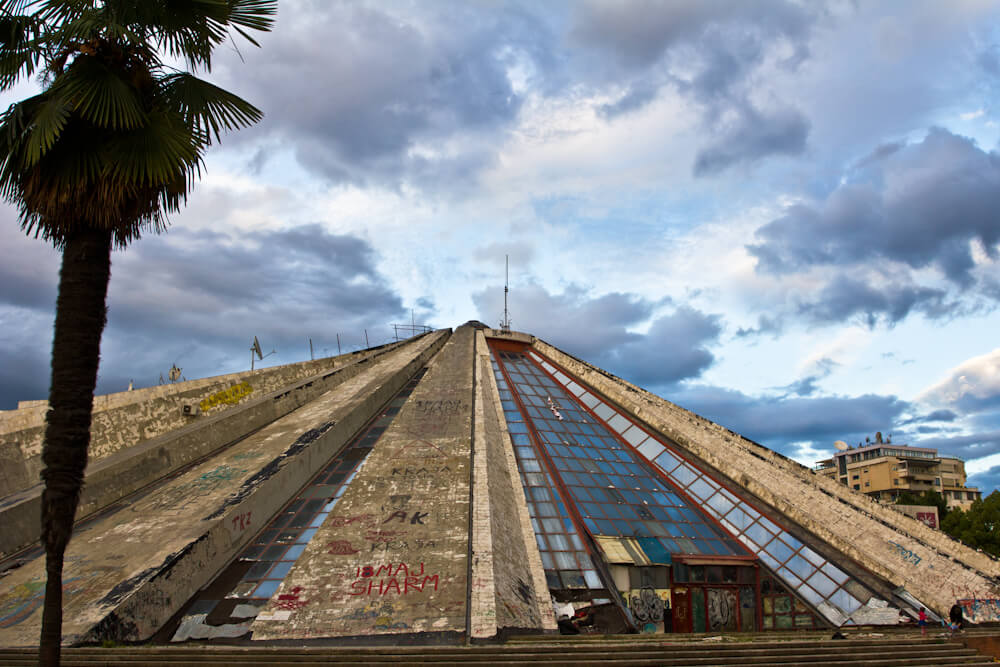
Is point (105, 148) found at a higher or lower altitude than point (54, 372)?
higher

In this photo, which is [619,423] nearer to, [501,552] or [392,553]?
[501,552]

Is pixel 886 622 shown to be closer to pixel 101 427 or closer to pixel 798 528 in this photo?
pixel 798 528

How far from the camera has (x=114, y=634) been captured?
29.4 feet

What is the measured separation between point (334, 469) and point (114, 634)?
232 inches

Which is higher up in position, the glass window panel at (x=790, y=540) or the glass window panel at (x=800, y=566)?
the glass window panel at (x=790, y=540)

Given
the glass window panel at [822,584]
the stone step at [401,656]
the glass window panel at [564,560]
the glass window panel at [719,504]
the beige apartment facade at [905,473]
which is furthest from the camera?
the beige apartment facade at [905,473]

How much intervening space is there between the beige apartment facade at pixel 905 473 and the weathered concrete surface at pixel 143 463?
58903 millimetres

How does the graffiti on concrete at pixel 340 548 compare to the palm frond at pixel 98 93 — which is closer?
the palm frond at pixel 98 93

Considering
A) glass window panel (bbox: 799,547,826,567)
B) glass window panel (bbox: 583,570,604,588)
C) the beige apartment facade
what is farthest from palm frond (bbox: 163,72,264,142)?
the beige apartment facade

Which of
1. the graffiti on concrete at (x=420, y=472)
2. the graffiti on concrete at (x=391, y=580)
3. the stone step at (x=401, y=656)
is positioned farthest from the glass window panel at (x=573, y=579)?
the graffiti on concrete at (x=420, y=472)

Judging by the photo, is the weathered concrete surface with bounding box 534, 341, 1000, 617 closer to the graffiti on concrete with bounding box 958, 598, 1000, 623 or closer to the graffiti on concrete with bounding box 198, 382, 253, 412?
the graffiti on concrete with bounding box 958, 598, 1000, 623

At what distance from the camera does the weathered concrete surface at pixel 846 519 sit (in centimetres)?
1284

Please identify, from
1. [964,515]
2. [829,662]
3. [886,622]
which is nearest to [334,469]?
[829,662]

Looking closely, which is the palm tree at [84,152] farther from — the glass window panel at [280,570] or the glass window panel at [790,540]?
the glass window panel at [790,540]
